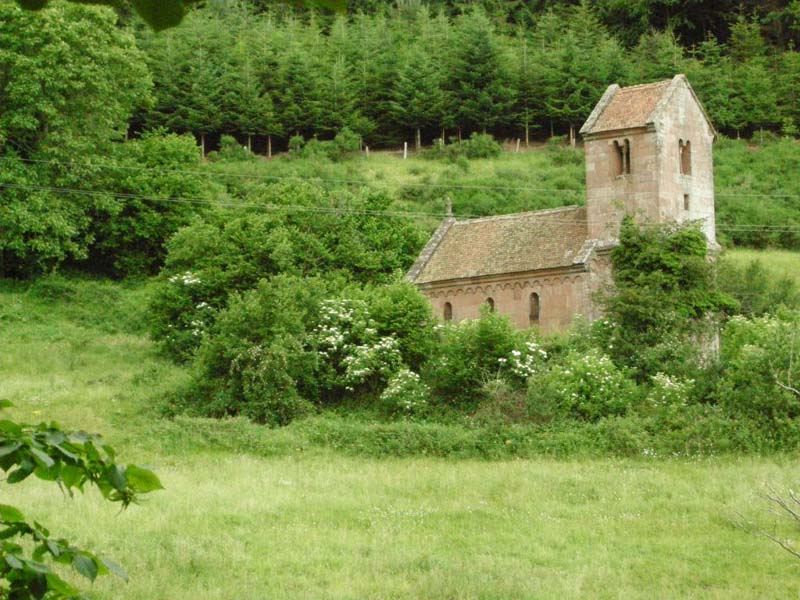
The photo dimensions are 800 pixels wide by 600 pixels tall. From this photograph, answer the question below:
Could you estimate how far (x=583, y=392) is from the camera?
29.9m

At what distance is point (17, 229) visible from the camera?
143ft

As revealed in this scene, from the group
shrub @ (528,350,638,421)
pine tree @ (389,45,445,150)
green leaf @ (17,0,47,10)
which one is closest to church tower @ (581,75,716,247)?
shrub @ (528,350,638,421)

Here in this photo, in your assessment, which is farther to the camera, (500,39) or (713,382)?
(500,39)

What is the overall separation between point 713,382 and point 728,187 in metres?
35.3

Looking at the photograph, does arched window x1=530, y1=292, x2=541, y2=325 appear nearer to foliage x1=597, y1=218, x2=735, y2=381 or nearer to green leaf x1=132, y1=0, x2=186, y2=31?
foliage x1=597, y1=218, x2=735, y2=381

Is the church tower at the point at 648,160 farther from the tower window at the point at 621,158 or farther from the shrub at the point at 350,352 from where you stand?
the shrub at the point at 350,352

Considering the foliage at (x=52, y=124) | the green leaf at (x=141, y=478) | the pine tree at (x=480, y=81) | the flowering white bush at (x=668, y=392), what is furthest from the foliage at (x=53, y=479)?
the pine tree at (x=480, y=81)

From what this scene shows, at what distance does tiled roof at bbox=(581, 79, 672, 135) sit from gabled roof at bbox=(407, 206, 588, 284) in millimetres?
3037

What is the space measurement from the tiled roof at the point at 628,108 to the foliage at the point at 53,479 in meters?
35.5

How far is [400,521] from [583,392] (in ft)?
33.9

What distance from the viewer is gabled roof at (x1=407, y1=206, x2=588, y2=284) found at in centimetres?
3816

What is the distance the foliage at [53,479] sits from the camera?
3.85 m

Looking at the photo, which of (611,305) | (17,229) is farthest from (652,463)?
(17,229)

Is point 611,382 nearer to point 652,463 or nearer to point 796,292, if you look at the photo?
point 652,463
